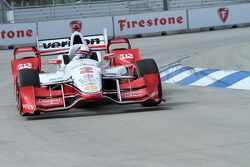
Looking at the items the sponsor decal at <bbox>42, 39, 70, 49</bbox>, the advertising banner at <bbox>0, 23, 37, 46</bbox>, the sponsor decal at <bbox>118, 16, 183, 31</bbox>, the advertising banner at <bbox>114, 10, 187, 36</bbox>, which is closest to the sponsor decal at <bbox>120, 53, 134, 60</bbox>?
the sponsor decal at <bbox>42, 39, 70, 49</bbox>

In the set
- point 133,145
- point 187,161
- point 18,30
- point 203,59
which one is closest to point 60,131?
point 133,145

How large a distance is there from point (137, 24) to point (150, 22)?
0.73m

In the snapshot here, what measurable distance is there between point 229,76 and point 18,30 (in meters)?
20.1

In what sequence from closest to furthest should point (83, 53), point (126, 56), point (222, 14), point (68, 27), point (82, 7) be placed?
point (83, 53), point (126, 56), point (68, 27), point (222, 14), point (82, 7)

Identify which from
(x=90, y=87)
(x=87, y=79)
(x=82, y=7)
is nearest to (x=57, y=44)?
(x=87, y=79)

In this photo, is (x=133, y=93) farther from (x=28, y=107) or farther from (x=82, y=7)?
(x=82, y=7)

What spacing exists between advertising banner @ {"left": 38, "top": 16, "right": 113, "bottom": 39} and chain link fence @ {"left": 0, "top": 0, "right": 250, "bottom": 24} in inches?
199

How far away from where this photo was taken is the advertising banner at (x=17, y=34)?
3344 cm

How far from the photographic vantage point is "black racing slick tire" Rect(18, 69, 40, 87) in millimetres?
12164

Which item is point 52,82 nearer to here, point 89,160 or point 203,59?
point 89,160

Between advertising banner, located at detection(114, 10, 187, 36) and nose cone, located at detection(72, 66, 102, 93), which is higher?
nose cone, located at detection(72, 66, 102, 93)

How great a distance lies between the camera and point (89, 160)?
7812 mm

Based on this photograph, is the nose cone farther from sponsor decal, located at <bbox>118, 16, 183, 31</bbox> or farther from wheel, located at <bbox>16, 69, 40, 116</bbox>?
sponsor decal, located at <bbox>118, 16, 183, 31</bbox>

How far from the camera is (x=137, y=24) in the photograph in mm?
35250
